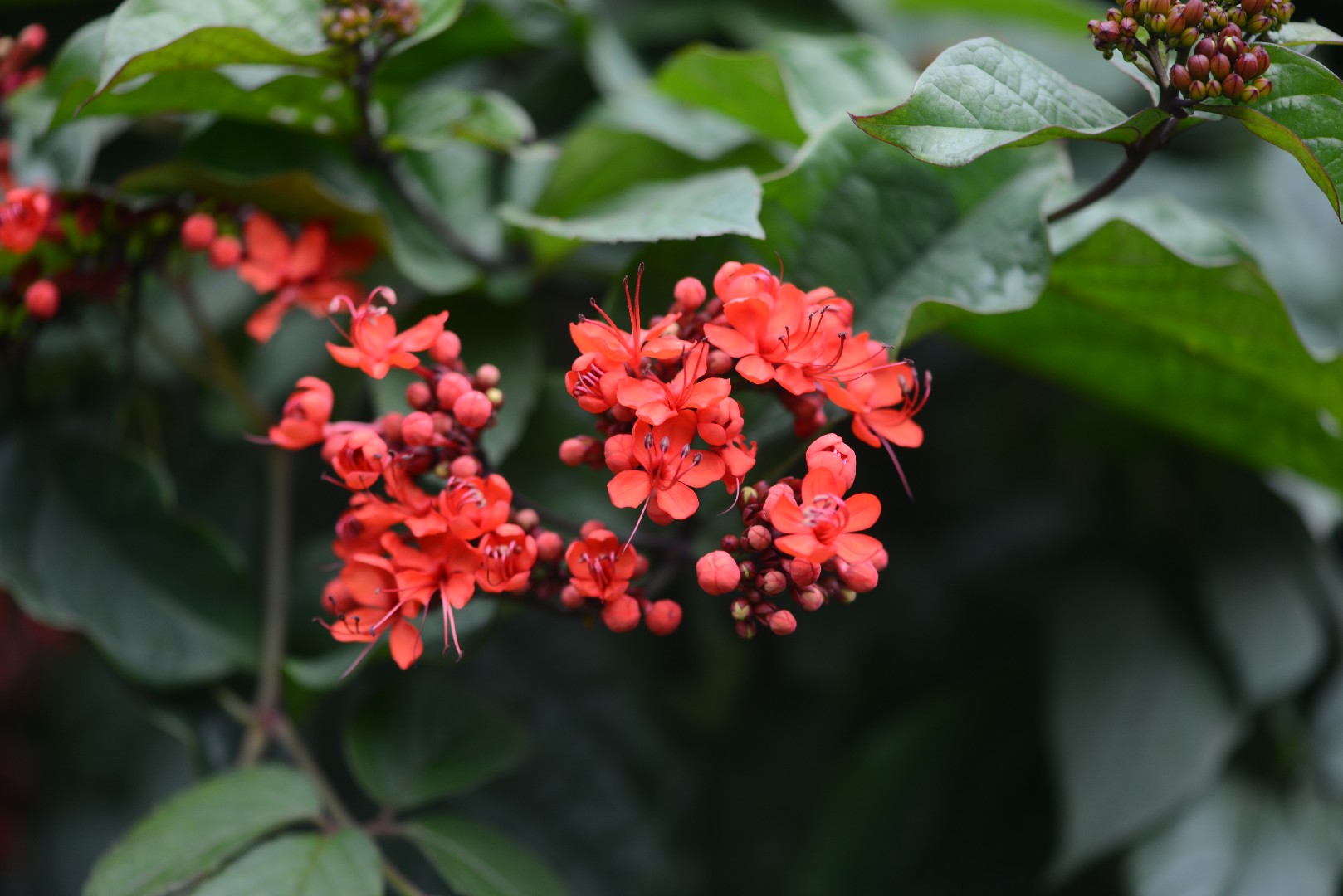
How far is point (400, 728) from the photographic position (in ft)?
2.60

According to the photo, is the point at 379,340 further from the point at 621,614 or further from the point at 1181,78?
the point at 1181,78

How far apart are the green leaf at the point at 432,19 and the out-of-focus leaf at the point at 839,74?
1.06 ft

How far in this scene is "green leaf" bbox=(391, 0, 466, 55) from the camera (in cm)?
72

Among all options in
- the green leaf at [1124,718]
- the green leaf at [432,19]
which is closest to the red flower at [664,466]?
the green leaf at [432,19]

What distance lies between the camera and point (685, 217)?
0.64m

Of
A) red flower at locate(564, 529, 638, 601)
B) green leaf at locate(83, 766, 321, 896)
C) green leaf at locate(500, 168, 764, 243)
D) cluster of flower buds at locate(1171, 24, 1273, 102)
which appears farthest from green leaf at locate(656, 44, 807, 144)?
green leaf at locate(83, 766, 321, 896)

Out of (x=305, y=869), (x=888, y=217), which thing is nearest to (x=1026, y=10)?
(x=888, y=217)

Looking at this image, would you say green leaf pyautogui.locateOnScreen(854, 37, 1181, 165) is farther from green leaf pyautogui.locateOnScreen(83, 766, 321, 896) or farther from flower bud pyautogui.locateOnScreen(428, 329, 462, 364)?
green leaf pyautogui.locateOnScreen(83, 766, 321, 896)

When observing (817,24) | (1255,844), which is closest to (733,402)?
(1255,844)

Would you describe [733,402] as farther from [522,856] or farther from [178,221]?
[178,221]

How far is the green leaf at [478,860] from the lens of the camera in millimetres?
690

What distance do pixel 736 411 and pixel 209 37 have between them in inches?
17.6

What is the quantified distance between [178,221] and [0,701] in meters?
0.85

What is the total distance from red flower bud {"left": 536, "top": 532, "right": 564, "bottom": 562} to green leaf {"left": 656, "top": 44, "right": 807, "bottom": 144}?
45cm
